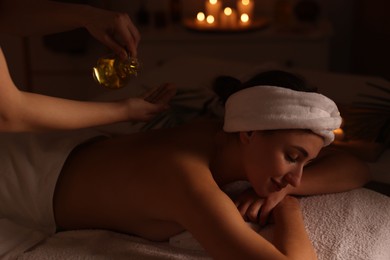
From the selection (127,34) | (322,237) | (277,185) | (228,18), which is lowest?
(322,237)

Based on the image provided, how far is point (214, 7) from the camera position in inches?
116

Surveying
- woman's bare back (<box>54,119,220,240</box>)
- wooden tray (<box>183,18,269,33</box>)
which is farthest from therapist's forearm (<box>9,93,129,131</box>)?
wooden tray (<box>183,18,269,33</box>)

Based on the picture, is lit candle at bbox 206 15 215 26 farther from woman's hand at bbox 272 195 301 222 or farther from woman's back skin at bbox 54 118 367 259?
woman's hand at bbox 272 195 301 222

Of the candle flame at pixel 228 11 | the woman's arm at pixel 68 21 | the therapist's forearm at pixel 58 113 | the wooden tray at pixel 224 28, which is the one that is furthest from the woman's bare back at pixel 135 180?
the candle flame at pixel 228 11

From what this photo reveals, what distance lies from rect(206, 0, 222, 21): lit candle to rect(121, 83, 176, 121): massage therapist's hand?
5.30 ft

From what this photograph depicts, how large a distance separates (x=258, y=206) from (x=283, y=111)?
23cm

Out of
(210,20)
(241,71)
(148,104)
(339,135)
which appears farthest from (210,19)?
(148,104)

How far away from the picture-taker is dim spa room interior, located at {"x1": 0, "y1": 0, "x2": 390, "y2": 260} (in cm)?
123

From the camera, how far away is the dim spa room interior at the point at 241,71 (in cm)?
123

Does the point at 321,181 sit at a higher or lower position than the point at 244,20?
lower

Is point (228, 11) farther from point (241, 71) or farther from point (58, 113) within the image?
point (58, 113)

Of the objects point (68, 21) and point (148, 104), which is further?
point (68, 21)

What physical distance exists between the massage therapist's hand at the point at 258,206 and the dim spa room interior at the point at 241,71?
0.03m

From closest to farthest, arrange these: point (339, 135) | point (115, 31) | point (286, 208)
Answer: point (286, 208), point (115, 31), point (339, 135)
